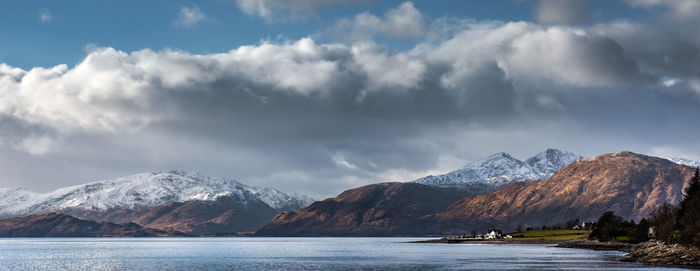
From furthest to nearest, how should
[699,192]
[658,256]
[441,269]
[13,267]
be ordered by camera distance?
1. [699,192]
2. [13,267]
3. [658,256]
4. [441,269]

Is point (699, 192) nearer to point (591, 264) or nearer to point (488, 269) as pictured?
point (591, 264)

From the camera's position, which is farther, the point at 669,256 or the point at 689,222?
the point at 689,222

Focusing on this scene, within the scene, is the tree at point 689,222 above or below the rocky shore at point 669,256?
above

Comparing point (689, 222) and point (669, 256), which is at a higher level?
point (689, 222)

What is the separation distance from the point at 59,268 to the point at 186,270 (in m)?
30.7

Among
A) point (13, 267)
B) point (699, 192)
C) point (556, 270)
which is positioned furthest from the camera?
point (699, 192)

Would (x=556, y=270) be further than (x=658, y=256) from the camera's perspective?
No

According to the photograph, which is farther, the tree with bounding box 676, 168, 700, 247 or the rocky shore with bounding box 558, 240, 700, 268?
the tree with bounding box 676, 168, 700, 247

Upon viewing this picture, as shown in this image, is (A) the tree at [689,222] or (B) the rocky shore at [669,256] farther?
(A) the tree at [689,222]

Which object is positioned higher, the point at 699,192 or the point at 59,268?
the point at 699,192

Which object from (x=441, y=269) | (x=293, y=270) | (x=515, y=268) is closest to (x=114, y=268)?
(x=293, y=270)

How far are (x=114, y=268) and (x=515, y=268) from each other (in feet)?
255

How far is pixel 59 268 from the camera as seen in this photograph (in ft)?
465

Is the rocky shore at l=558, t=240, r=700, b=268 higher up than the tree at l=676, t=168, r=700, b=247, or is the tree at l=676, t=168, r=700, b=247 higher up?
the tree at l=676, t=168, r=700, b=247
